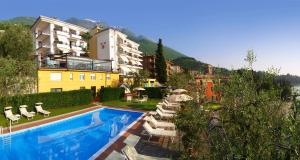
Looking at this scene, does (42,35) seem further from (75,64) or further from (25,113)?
(25,113)

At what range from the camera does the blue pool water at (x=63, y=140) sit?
15905 millimetres

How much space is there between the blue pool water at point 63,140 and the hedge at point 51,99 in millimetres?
4742

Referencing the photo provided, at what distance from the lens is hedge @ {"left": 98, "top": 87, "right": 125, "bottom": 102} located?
41.4 m

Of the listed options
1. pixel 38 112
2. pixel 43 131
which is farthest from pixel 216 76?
pixel 38 112

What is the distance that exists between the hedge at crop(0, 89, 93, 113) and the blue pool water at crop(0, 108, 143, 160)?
15.6 ft

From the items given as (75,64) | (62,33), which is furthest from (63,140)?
(62,33)

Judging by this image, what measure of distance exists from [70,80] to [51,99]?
1064 centimetres

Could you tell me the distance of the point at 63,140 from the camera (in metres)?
19.1

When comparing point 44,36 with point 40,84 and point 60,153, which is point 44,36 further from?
point 60,153

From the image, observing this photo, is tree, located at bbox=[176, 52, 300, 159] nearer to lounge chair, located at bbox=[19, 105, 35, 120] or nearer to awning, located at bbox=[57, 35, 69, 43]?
lounge chair, located at bbox=[19, 105, 35, 120]

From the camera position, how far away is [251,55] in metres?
8.85

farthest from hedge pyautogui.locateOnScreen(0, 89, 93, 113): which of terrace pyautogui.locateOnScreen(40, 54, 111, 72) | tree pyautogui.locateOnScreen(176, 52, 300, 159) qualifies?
tree pyautogui.locateOnScreen(176, 52, 300, 159)

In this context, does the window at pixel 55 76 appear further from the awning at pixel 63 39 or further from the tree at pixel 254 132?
the tree at pixel 254 132

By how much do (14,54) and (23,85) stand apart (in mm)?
26811
